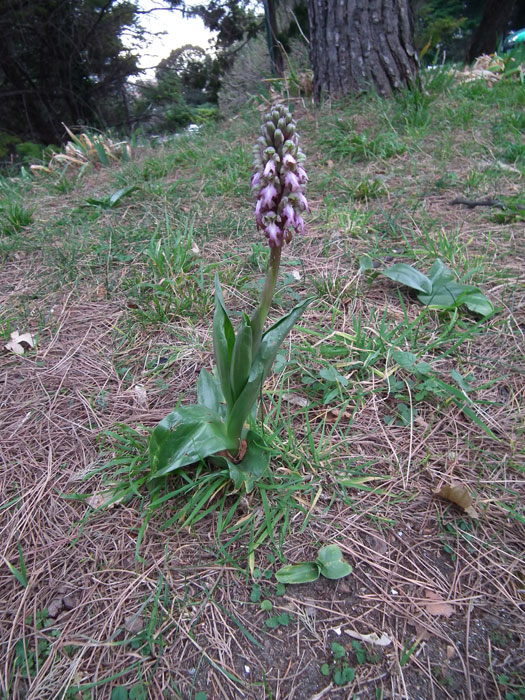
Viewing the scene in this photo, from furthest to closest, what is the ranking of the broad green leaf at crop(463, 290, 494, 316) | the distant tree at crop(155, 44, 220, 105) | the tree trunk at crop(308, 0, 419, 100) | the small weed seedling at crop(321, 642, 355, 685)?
the distant tree at crop(155, 44, 220, 105)
the tree trunk at crop(308, 0, 419, 100)
the broad green leaf at crop(463, 290, 494, 316)
the small weed seedling at crop(321, 642, 355, 685)

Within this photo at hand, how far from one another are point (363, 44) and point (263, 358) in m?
3.95

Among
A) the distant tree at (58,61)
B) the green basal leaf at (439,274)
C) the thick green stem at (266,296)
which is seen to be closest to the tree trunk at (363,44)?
the green basal leaf at (439,274)

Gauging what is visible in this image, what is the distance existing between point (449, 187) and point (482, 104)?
1.73 metres

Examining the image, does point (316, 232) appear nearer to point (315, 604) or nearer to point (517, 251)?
point (517, 251)

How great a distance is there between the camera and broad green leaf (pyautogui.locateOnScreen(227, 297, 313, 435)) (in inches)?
49.3

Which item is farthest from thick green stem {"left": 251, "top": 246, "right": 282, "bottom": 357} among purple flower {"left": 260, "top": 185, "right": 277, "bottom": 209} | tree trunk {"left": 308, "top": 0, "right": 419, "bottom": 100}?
tree trunk {"left": 308, "top": 0, "right": 419, "bottom": 100}

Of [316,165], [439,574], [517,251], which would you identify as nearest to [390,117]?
[316,165]

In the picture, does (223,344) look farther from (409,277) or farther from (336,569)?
(409,277)

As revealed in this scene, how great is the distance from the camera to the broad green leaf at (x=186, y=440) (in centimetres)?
131

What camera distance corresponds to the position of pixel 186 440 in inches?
52.4

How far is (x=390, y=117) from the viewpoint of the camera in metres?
3.70

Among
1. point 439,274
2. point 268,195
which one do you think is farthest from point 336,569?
point 439,274

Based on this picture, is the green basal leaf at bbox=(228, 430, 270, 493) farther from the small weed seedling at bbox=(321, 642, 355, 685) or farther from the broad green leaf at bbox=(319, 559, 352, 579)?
the small weed seedling at bbox=(321, 642, 355, 685)

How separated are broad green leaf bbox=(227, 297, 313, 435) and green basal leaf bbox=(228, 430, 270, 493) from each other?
0.44 feet
